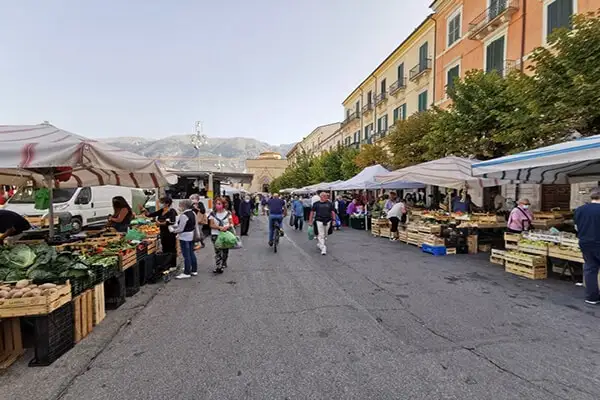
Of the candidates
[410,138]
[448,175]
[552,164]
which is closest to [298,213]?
[410,138]

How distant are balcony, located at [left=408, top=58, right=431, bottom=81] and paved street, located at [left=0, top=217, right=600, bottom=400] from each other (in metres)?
20.1

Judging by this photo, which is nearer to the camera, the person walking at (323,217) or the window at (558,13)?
the person walking at (323,217)

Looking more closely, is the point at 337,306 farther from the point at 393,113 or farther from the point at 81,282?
the point at 393,113

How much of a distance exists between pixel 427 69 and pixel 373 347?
23113 millimetres

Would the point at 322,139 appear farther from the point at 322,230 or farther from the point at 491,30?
the point at 322,230

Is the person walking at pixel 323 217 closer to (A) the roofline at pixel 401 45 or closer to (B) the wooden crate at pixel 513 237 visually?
(B) the wooden crate at pixel 513 237

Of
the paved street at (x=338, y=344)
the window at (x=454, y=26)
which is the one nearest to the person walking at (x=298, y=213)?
the paved street at (x=338, y=344)

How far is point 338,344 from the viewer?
11.5 ft

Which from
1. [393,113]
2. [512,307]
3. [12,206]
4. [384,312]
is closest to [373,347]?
[384,312]

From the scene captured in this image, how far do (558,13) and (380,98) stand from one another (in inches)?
675

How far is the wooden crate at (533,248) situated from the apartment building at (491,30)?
769cm

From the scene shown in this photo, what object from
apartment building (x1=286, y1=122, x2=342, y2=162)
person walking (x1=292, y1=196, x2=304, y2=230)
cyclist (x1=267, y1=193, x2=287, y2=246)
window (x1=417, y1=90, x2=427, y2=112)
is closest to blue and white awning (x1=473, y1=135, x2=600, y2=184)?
cyclist (x1=267, y1=193, x2=287, y2=246)

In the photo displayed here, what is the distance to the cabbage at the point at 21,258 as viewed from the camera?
3.82m

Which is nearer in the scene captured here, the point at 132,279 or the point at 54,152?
the point at 54,152
